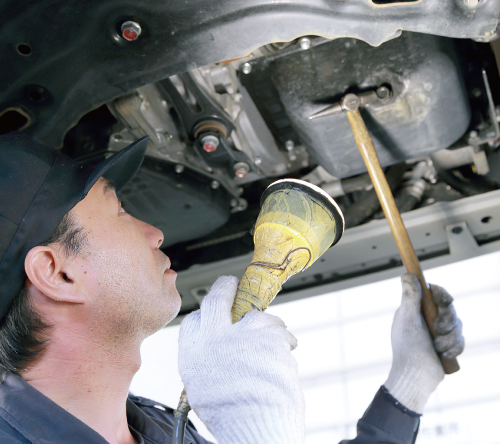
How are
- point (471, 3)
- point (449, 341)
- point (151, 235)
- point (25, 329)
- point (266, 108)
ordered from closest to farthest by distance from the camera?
point (471, 3) < point (25, 329) < point (151, 235) < point (449, 341) < point (266, 108)

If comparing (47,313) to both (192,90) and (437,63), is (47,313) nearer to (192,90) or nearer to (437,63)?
(192,90)

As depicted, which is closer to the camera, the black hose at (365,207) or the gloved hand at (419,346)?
the gloved hand at (419,346)

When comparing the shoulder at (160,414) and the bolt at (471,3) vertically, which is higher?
the bolt at (471,3)

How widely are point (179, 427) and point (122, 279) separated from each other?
392 mm

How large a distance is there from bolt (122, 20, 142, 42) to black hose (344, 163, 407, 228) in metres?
1.05

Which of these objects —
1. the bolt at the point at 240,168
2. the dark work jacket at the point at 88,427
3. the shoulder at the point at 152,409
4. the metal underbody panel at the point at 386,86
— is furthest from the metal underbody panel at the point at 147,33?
the shoulder at the point at 152,409

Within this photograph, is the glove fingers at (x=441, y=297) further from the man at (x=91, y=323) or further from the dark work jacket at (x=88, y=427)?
the man at (x=91, y=323)

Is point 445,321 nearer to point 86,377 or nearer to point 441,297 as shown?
point 441,297

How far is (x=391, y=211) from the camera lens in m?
1.64

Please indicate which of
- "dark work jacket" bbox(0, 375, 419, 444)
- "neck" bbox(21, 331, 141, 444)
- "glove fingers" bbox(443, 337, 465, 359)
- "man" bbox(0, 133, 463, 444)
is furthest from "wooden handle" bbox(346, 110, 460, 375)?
"neck" bbox(21, 331, 141, 444)

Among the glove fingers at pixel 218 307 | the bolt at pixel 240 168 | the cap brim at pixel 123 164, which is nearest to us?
the glove fingers at pixel 218 307

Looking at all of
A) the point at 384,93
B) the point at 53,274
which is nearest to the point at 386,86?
the point at 384,93

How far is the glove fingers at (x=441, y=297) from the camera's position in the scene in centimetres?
170

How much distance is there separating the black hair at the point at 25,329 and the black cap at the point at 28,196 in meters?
0.02
